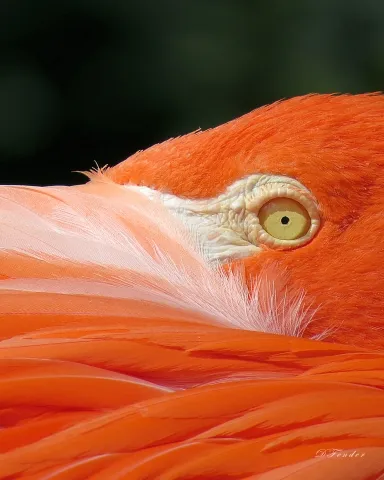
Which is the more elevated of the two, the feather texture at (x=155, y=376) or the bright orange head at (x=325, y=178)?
the bright orange head at (x=325, y=178)

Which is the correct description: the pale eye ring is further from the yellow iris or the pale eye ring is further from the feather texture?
the feather texture

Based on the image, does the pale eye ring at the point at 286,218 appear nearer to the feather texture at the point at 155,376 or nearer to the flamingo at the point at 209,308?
the flamingo at the point at 209,308

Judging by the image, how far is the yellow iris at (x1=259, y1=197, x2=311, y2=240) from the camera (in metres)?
1.41

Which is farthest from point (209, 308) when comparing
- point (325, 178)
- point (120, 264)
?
Answer: point (325, 178)

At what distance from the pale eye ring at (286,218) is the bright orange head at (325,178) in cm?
1

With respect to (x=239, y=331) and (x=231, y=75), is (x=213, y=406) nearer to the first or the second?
(x=239, y=331)

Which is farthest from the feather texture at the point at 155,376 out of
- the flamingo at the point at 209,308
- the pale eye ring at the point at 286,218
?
the pale eye ring at the point at 286,218

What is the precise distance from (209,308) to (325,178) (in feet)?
1.00

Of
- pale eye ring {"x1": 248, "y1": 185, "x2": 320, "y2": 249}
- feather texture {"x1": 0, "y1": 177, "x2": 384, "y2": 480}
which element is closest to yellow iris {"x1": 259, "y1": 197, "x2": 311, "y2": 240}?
pale eye ring {"x1": 248, "y1": 185, "x2": 320, "y2": 249}

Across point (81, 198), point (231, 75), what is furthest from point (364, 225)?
point (231, 75)

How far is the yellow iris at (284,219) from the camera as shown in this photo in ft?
4.63

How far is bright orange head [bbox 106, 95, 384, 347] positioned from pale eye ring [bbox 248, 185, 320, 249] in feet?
0.03

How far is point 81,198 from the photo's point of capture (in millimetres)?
1448

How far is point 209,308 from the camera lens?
1.27m
